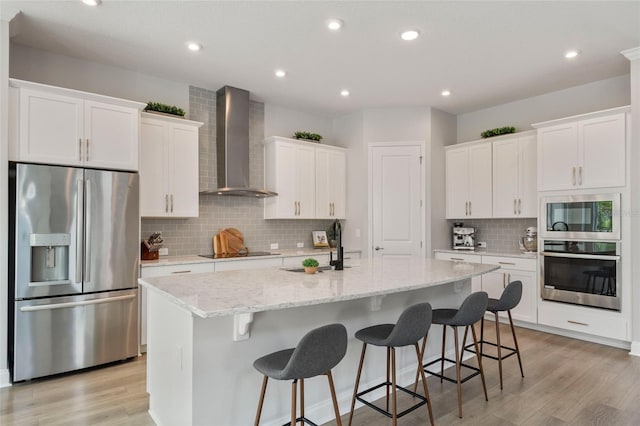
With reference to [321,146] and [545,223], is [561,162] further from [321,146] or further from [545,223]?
[321,146]

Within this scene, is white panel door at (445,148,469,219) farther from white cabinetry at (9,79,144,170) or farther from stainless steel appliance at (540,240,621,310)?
white cabinetry at (9,79,144,170)

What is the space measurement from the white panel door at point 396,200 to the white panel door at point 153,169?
2.86m

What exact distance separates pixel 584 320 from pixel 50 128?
5524mm

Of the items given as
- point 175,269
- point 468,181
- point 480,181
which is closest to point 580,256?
point 480,181

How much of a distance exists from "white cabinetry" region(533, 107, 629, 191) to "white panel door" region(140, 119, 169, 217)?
14.1 ft

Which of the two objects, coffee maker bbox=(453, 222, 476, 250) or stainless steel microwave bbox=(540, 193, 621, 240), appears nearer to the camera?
stainless steel microwave bbox=(540, 193, 621, 240)

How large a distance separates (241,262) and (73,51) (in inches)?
106

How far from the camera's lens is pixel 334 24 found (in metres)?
3.25

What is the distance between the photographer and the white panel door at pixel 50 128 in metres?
3.21

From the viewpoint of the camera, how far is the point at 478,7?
3.01 meters

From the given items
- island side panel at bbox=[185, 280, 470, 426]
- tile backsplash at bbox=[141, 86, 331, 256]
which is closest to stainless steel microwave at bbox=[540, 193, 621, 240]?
island side panel at bbox=[185, 280, 470, 426]

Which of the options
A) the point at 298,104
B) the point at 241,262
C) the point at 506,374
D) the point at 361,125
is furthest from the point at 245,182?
the point at 506,374

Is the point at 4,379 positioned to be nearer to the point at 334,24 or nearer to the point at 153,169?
the point at 153,169

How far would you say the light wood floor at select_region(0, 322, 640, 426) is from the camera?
260 cm
